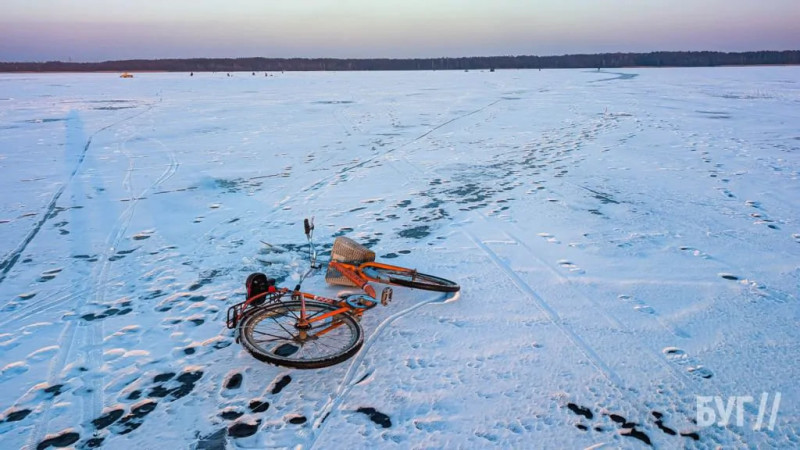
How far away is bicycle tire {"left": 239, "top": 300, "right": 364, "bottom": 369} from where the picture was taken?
381 cm

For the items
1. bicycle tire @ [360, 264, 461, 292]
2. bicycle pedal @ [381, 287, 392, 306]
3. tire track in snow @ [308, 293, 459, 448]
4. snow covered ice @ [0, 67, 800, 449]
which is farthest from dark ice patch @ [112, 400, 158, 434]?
bicycle tire @ [360, 264, 461, 292]

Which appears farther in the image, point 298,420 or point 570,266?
point 570,266

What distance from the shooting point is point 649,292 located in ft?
17.0

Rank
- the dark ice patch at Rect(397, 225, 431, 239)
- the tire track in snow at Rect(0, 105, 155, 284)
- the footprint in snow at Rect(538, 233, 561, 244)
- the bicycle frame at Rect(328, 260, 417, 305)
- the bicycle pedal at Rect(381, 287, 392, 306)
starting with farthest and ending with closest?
the dark ice patch at Rect(397, 225, 431, 239), the footprint in snow at Rect(538, 233, 561, 244), the tire track in snow at Rect(0, 105, 155, 284), the bicycle frame at Rect(328, 260, 417, 305), the bicycle pedal at Rect(381, 287, 392, 306)

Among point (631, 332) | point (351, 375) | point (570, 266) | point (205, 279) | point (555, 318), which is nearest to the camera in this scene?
point (351, 375)

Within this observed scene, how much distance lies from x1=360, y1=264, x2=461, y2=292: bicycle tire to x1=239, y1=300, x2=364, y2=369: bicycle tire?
899 mm

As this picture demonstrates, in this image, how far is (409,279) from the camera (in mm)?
5230

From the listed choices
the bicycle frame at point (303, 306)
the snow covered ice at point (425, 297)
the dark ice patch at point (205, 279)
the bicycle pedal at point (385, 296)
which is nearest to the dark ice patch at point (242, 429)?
the snow covered ice at point (425, 297)

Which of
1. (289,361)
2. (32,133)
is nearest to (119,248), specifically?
(289,361)

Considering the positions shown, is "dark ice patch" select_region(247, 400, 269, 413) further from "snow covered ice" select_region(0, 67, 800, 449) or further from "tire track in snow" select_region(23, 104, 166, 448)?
"tire track in snow" select_region(23, 104, 166, 448)

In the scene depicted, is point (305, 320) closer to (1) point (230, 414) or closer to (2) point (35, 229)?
(1) point (230, 414)

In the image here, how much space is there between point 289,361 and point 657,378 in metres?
2.88

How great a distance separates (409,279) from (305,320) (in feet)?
4.68

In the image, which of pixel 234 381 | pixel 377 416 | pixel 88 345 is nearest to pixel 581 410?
pixel 377 416
